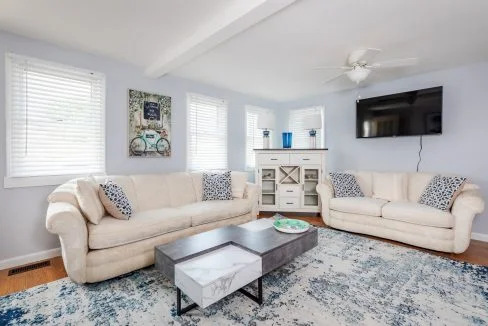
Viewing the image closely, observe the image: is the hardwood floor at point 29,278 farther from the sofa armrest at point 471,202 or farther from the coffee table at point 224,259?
the sofa armrest at point 471,202

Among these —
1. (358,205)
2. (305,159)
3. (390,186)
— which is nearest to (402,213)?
(358,205)

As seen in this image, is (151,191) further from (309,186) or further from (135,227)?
(309,186)

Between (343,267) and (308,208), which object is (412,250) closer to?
(343,267)

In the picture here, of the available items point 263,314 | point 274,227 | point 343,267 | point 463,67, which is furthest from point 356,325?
point 463,67

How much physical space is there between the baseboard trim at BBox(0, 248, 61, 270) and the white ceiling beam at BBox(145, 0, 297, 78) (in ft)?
8.06

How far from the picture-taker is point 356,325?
1.56m

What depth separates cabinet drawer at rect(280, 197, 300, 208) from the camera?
171 inches

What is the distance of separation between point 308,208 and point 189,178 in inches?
86.6

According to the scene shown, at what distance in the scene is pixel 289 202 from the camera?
14.4 ft

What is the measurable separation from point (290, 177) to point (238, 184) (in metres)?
1.25

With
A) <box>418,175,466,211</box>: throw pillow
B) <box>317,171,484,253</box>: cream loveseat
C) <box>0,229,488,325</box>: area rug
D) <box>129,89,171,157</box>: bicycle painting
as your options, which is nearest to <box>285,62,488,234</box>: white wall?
<box>317,171,484,253</box>: cream loveseat

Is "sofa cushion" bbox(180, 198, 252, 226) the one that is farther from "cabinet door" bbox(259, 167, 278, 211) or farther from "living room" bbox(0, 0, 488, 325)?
"cabinet door" bbox(259, 167, 278, 211)

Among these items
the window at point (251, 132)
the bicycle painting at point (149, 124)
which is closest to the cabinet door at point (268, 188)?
the window at point (251, 132)

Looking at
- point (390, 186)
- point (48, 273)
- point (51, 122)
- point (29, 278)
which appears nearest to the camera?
point (29, 278)
